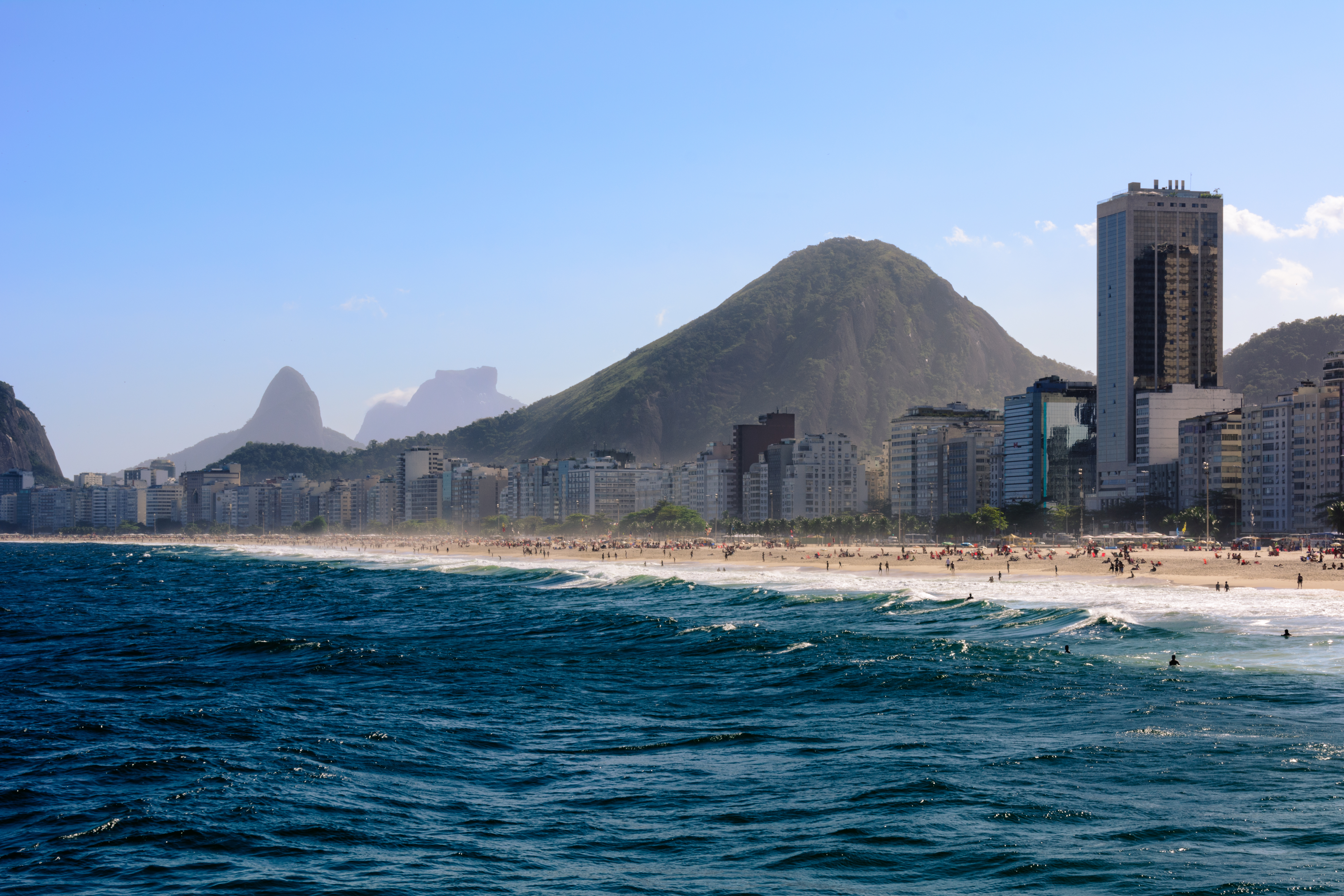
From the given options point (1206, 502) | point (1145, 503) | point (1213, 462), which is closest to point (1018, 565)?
point (1206, 502)

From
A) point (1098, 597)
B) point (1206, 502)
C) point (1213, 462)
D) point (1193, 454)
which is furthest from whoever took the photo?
point (1193, 454)

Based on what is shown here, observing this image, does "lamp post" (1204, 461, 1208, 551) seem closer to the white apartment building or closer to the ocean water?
the white apartment building

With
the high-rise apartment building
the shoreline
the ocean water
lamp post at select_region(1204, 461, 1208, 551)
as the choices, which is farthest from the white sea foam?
the high-rise apartment building

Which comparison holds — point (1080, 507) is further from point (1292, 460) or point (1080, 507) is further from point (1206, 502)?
point (1292, 460)

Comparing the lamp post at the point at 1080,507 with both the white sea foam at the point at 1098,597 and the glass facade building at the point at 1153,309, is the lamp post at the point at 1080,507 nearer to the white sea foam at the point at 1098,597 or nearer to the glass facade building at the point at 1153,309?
the glass facade building at the point at 1153,309

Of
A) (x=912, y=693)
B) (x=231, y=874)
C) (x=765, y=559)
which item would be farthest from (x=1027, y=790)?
(x=765, y=559)

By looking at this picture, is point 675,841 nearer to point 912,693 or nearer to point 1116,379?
point 912,693
